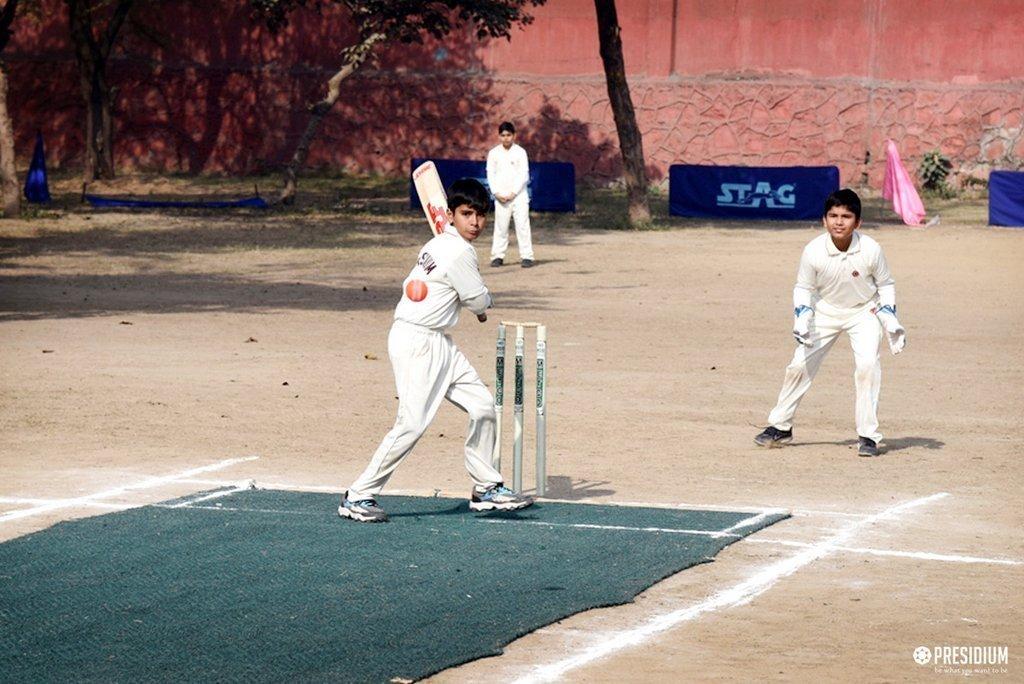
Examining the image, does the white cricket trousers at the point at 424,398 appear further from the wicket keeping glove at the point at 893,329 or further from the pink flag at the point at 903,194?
the pink flag at the point at 903,194

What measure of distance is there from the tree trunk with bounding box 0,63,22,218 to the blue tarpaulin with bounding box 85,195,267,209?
11.3ft

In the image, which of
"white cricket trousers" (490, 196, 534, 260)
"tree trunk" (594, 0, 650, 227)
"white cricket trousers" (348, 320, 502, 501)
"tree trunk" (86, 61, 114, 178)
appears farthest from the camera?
"tree trunk" (86, 61, 114, 178)

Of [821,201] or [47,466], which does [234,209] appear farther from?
[47,466]

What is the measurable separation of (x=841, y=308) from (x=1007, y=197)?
77.0 ft

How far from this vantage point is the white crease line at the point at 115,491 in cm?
1098

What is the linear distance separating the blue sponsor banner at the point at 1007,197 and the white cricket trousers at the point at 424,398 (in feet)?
88.7

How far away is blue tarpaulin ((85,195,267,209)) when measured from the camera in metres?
38.3

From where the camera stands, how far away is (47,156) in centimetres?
4969

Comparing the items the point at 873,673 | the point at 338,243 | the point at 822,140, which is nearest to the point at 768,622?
the point at 873,673

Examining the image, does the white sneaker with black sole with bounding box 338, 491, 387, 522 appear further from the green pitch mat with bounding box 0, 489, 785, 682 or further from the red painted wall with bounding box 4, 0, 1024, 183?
the red painted wall with bounding box 4, 0, 1024, 183

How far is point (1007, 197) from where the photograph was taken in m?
35.9

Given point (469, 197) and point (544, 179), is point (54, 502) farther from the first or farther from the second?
point (544, 179)

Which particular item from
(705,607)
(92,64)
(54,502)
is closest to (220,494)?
(54,502)

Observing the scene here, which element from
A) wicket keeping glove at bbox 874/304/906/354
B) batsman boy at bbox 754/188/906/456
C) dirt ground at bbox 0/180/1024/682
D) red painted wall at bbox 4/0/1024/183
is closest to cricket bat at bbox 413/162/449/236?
dirt ground at bbox 0/180/1024/682
